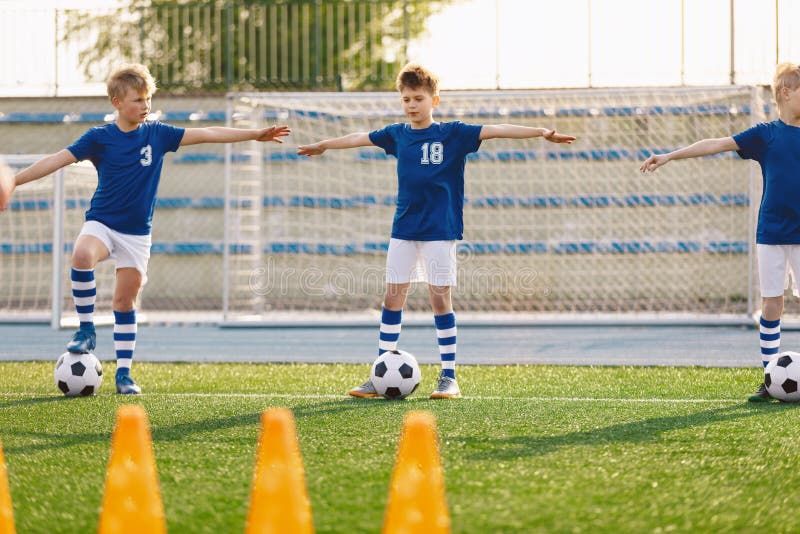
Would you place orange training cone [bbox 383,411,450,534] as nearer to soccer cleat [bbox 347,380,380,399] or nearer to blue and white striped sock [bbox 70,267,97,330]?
soccer cleat [bbox 347,380,380,399]

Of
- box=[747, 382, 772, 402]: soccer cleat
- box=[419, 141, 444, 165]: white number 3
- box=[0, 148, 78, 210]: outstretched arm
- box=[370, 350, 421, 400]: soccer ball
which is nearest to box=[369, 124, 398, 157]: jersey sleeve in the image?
box=[419, 141, 444, 165]: white number 3

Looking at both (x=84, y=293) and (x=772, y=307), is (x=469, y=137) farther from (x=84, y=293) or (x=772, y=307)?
(x=84, y=293)

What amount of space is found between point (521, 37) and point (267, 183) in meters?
3.70

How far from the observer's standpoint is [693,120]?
11.8 m

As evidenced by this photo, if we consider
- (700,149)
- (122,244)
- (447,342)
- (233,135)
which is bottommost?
(447,342)

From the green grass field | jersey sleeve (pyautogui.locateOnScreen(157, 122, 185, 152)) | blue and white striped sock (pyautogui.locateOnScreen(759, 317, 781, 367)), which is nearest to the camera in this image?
the green grass field

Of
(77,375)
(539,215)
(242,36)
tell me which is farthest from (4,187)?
(242,36)

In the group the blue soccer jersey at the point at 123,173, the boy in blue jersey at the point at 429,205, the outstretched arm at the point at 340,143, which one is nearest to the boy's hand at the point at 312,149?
the outstretched arm at the point at 340,143

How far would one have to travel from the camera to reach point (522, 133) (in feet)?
15.8

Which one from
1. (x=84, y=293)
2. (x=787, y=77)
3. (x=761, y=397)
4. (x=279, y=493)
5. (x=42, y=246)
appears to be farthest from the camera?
(x=42, y=246)

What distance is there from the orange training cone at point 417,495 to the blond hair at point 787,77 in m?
2.96

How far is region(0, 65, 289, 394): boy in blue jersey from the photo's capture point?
4.95 m

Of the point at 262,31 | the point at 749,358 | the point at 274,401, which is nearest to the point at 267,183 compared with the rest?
the point at 262,31

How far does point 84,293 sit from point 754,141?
11.0ft
